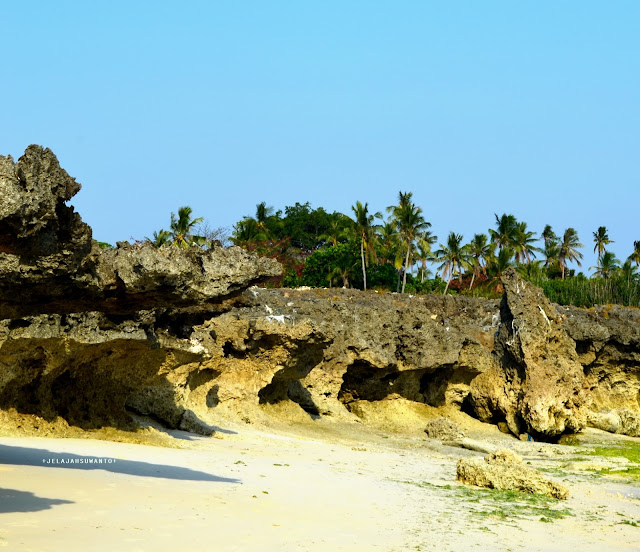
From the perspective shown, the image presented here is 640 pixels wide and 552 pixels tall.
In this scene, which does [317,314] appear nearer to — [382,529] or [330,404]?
[330,404]

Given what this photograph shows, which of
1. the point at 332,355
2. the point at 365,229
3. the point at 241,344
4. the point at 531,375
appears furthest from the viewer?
the point at 365,229

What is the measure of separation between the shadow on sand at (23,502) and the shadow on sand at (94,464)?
7.18 ft

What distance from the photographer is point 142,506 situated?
912cm

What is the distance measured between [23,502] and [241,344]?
13.5 metres

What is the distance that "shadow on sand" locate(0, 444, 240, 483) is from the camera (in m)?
11.5

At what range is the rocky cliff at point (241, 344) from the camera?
9.41 m

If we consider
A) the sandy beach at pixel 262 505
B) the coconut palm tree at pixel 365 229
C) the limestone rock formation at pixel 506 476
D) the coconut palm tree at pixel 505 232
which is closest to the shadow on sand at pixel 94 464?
the sandy beach at pixel 262 505

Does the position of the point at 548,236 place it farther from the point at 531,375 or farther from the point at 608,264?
the point at 531,375

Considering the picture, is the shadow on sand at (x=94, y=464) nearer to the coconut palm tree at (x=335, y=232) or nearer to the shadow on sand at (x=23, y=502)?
the shadow on sand at (x=23, y=502)

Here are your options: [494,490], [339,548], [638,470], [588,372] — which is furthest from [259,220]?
[339,548]

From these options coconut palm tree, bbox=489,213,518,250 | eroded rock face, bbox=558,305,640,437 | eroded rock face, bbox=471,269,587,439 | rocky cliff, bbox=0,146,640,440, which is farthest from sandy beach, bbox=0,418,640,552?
coconut palm tree, bbox=489,213,518,250

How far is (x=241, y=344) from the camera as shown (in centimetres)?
2203

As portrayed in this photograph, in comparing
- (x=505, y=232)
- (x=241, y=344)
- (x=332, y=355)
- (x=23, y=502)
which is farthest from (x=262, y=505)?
(x=505, y=232)

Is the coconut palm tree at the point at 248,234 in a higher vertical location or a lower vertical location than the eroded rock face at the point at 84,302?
higher
